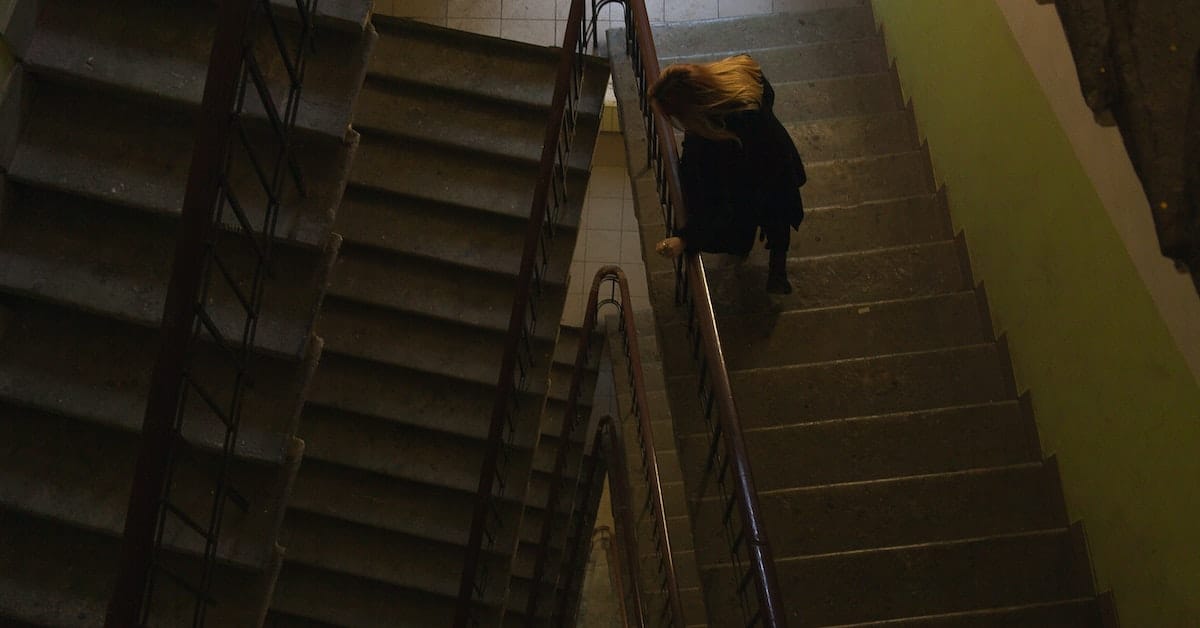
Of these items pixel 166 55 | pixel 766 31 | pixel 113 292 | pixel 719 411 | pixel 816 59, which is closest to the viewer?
pixel 719 411

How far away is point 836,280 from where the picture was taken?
14.0 feet

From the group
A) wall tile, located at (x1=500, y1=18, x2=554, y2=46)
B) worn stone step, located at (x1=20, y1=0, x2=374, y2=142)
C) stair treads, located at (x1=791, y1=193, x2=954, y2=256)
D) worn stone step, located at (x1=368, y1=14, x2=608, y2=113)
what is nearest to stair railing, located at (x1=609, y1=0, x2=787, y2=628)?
worn stone step, located at (x1=368, y1=14, x2=608, y2=113)

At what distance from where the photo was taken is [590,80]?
496 cm

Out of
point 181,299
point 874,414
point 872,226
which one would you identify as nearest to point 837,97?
point 872,226

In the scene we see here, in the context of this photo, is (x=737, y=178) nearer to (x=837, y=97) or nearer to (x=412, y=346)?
(x=837, y=97)

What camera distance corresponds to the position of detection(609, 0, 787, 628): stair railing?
248 centimetres

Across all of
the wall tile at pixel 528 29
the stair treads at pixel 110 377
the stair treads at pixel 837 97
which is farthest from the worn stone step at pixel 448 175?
the wall tile at pixel 528 29

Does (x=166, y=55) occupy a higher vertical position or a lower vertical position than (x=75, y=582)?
higher

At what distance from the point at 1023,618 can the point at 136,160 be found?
3.63m

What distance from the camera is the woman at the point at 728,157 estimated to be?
3.14 m

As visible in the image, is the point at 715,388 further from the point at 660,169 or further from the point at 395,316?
the point at 395,316

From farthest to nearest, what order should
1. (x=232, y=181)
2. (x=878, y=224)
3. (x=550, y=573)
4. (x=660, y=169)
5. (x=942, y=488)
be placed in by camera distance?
1. (x=550, y=573)
2. (x=878, y=224)
3. (x=660, y=169)
4. (x=942, y=488)
5. (x=232, y=181)

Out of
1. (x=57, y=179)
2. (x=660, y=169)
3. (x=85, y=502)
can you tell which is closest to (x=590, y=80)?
(x=660, y=169)

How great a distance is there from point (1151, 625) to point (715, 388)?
5.66ft
